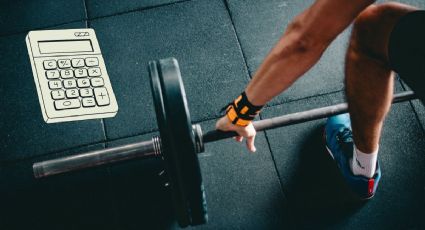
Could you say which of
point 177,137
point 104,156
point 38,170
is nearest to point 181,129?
point 177,137

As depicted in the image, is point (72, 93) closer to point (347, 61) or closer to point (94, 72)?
point (94, 72)

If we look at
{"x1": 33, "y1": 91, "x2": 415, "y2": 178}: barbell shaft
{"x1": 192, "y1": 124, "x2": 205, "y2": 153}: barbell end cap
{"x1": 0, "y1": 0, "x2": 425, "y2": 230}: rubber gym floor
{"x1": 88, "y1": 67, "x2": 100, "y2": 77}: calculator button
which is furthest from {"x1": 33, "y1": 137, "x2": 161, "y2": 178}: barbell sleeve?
{"x1": 88, "y1": 67, "x2": 100, "y2": 77}: calculator button

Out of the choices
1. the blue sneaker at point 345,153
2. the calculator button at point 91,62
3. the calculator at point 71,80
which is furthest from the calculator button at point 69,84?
the blue sneaker at point 345,153

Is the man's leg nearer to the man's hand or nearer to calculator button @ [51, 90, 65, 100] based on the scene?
the man's hand

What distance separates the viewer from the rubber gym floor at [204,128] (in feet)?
4.59

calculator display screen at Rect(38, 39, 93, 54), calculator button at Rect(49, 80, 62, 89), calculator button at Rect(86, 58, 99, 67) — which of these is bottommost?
calculator button at Rect(49, 80, 62, 89)

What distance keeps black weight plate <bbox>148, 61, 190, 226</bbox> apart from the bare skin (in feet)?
0.77

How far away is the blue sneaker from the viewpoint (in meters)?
1.33

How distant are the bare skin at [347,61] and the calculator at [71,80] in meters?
0.67

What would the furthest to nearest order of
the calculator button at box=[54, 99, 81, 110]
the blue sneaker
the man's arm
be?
the calculator button at box=[54, 99, 81, 110] < the blue sneaker < the man's arm

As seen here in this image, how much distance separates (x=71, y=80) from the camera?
5.13 feet

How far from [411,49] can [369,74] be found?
0.20 m

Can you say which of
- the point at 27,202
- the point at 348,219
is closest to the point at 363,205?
the point at 348,219

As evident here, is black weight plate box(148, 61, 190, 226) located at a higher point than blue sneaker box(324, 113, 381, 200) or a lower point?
higher
